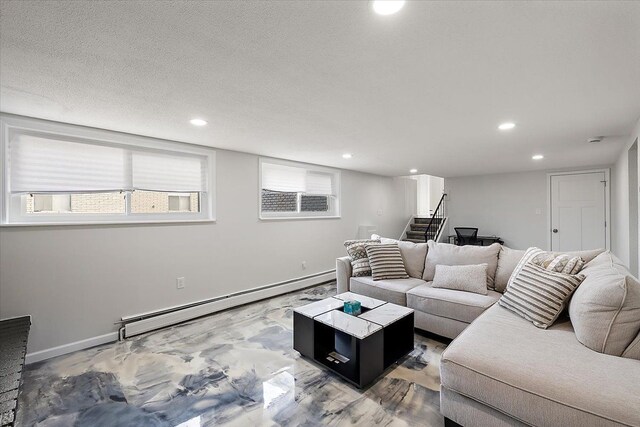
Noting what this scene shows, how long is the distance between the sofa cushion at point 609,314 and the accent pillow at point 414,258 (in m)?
1.76

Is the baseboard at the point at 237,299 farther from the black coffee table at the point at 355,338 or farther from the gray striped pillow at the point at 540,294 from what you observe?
the gray striped pillow at the point at 540,294

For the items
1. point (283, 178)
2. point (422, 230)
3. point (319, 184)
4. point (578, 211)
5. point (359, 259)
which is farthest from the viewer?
point (422, 230)

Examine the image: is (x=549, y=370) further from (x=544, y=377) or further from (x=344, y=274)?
(x=344, y=274)

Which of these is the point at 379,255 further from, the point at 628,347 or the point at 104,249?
the point at 104,249

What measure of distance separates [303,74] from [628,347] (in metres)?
2.33

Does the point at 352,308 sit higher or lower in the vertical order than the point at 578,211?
lower

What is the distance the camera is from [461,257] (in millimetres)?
3115

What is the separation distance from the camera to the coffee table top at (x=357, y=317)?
211 cm

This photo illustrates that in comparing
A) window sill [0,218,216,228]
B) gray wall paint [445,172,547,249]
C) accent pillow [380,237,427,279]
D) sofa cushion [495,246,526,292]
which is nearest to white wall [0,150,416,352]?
window sill [0,218,216,228]

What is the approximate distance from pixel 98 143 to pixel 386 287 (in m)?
3.34

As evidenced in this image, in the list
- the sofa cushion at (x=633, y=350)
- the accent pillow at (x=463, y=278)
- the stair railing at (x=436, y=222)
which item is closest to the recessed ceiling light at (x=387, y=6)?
the sofa cushion at (x=633, y=350)

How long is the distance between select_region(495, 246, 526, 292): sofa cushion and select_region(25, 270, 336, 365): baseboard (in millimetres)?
2783

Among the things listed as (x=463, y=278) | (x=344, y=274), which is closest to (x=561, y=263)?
(x=463, y=278)

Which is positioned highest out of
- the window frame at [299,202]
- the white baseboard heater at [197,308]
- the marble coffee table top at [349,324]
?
the window frame at [299,202]
